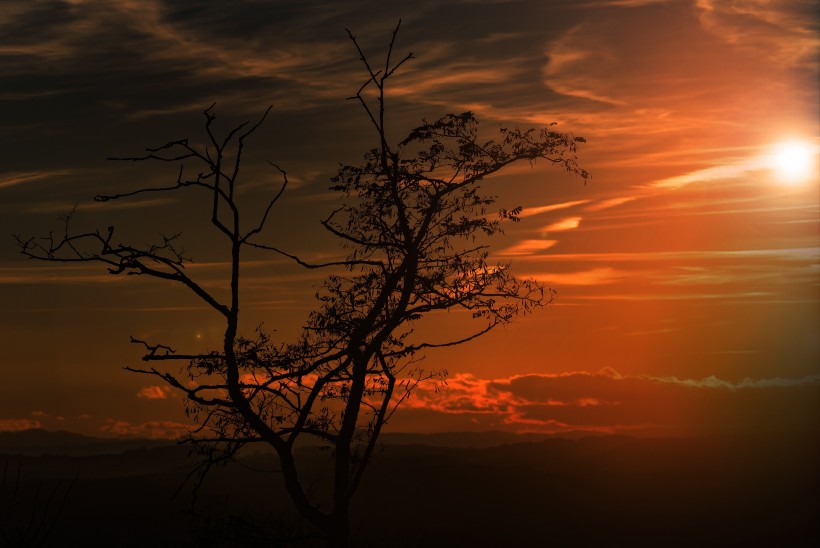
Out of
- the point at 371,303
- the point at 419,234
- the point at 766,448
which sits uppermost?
the point at 419,234

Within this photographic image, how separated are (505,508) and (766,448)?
16869 mm

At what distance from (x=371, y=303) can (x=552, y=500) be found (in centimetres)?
2411

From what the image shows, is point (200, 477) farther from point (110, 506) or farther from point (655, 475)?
point (655, 475)

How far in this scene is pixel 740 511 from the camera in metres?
43.0

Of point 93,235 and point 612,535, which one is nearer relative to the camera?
point 93,235

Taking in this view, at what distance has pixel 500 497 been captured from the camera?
4447 cm

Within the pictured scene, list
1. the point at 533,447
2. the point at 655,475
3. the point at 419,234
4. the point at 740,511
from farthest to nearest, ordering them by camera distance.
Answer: the point at 533,447 < the point at 655,475 < the point at 740,511 < the point at 419,234

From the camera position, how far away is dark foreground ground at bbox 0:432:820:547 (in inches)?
1501

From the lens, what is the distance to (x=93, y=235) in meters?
20.7

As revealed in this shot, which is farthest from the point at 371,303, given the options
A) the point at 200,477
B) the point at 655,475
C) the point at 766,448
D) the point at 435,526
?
the point at 766,448

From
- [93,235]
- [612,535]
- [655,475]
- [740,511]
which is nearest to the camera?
[93,235]

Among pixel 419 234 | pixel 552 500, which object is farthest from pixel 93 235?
pixel 552 500

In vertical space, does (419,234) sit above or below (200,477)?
above

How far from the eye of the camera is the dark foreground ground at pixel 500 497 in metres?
38.1
